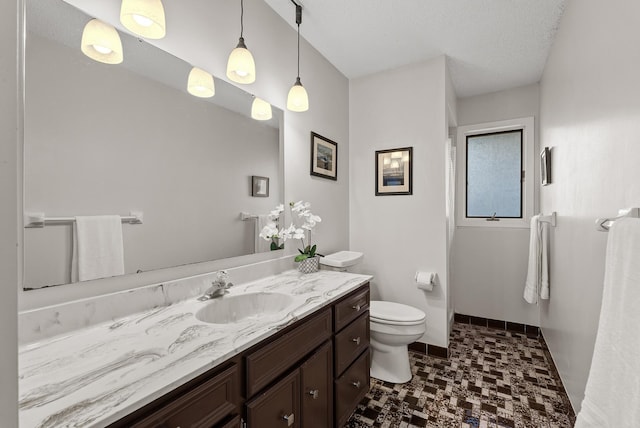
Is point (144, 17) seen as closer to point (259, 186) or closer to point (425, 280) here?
point (259, 186)

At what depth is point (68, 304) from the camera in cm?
98

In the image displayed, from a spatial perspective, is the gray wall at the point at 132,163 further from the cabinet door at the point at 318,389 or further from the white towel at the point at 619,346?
the white towel at the point at 619,346

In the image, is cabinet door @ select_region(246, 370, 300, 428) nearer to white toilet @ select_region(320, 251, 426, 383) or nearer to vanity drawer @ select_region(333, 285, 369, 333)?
vanity drawer @ select_region(333, 285, 369, 333)

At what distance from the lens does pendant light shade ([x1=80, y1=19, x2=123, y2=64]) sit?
3.44 feet

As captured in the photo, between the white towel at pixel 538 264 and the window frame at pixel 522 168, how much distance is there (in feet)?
2.15

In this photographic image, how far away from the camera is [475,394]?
6.58 ft

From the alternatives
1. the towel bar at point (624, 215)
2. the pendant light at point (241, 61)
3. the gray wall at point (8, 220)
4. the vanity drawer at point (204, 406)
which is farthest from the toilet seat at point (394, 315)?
the gray wall at point (8, 220)

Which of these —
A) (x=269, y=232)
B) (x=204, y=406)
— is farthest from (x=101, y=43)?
(x=204, y=406)

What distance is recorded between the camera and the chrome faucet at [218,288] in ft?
4.45

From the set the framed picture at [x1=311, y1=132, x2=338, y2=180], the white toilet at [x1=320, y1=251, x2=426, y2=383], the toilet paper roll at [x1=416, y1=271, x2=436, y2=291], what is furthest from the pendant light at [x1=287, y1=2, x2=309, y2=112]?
the toilet paper roll at [x1=416, y1=271, x2=436, y2=291]

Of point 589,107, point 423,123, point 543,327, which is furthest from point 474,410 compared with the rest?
point 423,123

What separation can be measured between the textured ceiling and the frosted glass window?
0.70 m

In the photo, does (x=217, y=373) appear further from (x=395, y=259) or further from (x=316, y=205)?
(x=395, y=259)

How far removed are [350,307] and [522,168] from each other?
2.64m
